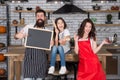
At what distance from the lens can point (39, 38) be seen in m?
4.13

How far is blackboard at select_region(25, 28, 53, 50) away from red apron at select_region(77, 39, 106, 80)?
0.46m

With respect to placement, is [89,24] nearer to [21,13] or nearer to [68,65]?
[68,65]

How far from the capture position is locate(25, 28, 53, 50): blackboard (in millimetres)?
4027

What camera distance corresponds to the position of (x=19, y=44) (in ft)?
23.4

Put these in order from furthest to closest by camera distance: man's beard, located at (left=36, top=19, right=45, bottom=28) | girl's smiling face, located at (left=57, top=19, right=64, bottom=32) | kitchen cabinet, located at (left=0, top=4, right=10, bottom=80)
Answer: kitchen cabinet, located at (left=0, top=4, right=10, bottom=80) < girl's smiling face, located at (left=57, top=19, right=64, bottom=32) < man's beard, located at (left=36, top=19, right=45, bottom=28)

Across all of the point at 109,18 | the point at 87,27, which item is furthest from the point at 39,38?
the point at 109,18

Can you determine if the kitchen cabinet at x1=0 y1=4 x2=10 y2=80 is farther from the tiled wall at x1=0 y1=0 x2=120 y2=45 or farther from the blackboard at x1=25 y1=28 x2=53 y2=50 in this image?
the blackboard at x1=25 y1=28 x2=53 y2=50

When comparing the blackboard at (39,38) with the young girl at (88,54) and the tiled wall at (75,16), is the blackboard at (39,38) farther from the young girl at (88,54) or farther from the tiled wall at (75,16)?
the tiled wall at (75,16)

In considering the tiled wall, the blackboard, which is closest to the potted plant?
the tiled wall

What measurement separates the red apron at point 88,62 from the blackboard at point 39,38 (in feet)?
1.52

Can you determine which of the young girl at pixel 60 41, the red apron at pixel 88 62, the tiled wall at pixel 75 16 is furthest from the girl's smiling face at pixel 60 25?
the tiled wall at pixel 75 16

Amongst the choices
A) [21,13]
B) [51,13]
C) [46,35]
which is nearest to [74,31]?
[51,13]

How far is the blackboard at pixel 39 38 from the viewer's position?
159 inches

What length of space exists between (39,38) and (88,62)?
0.77 meters
